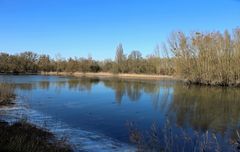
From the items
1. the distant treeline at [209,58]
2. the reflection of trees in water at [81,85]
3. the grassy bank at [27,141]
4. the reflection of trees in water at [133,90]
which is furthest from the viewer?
the distant treeline at [209,58]

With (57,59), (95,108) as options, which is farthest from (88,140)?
(57,59)

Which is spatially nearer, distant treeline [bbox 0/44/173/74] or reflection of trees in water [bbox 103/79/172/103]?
reflection of trees in water [bbox 103/79/172/103]

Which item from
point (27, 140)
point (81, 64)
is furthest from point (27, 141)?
point (81, 64)

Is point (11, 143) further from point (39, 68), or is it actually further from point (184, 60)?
point (39, 68)

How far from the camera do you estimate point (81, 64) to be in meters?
99.8

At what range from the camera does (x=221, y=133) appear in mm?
12797

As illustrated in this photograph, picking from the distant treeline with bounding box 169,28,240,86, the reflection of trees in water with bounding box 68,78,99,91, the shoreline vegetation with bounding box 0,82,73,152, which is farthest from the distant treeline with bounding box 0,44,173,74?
the shoreline vegetation with bounding box 0,82,73,152

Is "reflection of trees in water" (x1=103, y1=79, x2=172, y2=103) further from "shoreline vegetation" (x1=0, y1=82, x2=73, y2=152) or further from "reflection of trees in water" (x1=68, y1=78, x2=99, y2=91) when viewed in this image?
"shoreline vegetation" (x1=0, y1=82, x2=73, y2=152)

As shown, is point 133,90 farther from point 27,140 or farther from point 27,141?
point 27,141

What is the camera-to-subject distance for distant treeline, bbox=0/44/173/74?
87.5 meters

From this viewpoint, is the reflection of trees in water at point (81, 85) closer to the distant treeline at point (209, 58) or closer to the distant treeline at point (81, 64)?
the distant treeline at point (209, 58)

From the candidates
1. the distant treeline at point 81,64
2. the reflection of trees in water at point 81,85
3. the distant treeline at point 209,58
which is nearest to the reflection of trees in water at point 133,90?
the reflection of trees in water at point 81,85

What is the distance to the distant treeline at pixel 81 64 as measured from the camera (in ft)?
287

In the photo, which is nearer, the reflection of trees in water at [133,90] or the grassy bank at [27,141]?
the grassy bank at [27,141]
